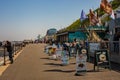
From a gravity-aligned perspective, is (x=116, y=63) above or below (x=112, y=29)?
below

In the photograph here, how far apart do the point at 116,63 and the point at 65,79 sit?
9.37 m

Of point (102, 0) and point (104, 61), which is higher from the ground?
point (102, 0)

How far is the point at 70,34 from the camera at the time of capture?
6353 centimetres

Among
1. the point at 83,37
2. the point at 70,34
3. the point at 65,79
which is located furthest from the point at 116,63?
the point at 70,34

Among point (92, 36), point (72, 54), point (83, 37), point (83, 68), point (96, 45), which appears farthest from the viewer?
point (83, 37)

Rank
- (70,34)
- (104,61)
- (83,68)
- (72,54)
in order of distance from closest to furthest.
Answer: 1. (83,68)
2. (104,61)
3. (72,54)
4. (70,34)

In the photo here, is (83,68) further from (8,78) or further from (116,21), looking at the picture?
(116,21)

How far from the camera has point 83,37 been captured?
52.7 meters

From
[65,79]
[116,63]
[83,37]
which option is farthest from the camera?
[83,37]

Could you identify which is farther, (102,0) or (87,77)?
(102,0)

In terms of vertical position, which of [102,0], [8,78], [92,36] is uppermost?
[102,0]

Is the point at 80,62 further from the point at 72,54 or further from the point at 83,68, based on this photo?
the point at 72,54

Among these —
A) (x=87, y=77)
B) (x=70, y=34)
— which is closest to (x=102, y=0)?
(x=87, y=77)

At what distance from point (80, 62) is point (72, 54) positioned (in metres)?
16.4
